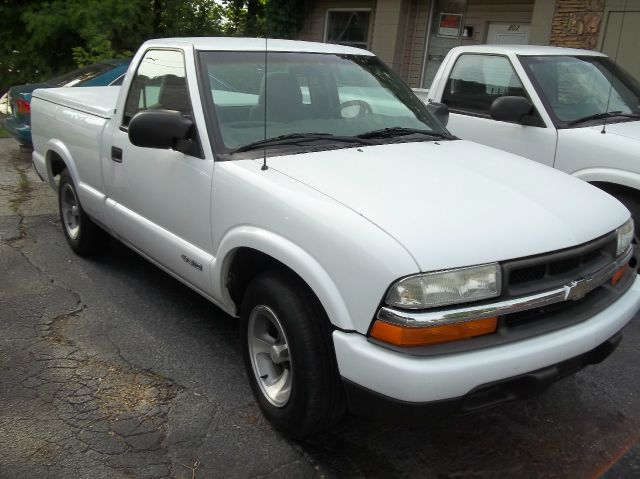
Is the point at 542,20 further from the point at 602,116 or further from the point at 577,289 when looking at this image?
the point at 577,289

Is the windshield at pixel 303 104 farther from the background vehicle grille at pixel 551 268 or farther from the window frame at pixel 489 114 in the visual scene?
the window frame at pixel 489 114

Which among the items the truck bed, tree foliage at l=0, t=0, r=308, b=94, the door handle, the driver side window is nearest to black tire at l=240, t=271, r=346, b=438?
the driver side window

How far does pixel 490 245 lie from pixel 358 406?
2.65ft

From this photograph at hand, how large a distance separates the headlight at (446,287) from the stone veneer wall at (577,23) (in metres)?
9.07

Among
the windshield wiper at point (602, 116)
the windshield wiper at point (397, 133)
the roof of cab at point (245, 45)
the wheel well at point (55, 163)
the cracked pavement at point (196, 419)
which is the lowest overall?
the cracked pavement at point (196, 419)

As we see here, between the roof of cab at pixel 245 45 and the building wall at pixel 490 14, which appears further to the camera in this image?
the building wall at pixel 490 14

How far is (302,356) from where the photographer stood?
2.63 m

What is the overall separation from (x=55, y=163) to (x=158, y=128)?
286cm

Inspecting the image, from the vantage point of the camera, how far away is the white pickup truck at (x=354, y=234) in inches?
92.0

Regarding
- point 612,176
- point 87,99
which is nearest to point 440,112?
point 612,176

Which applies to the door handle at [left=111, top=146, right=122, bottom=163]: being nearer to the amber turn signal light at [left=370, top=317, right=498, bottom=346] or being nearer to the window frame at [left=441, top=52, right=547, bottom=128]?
the amber turn signal light at [left=370, top=317, right=498, bottom=346]

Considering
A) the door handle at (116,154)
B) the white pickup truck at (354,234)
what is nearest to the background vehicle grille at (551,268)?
the white pickup truck at (354,234)

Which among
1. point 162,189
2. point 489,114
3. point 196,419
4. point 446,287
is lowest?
point 196,419

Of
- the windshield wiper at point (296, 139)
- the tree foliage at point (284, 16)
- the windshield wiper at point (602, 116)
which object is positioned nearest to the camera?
the windshield wiper at point (296, 139)
